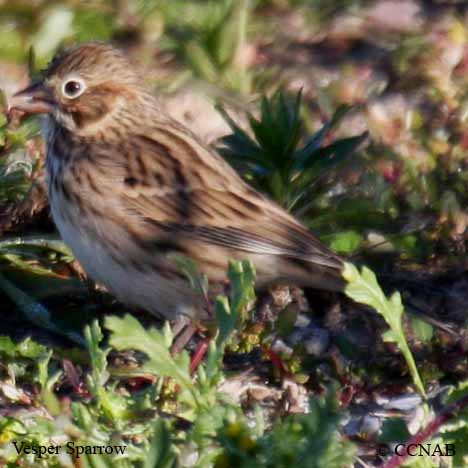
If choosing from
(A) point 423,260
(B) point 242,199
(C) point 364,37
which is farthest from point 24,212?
(C) point 364,37

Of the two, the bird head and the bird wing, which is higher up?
the bird head

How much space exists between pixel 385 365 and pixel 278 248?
59cm

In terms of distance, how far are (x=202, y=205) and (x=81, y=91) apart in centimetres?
74

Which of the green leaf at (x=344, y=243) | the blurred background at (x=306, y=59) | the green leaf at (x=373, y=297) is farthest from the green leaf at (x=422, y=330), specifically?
the blurred background at (x=306, y=59)

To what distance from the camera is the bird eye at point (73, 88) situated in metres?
5.64

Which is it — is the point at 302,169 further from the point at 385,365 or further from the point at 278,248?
the point at 385,365

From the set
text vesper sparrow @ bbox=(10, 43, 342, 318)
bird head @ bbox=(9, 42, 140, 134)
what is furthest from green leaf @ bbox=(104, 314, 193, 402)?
bird head @ bbox=(9, 42, 140, 134)

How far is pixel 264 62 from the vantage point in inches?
291

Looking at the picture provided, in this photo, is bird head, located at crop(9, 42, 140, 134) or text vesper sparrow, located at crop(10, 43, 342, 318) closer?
text vesper sparrow, located at crop(10, 43, 342, 318)

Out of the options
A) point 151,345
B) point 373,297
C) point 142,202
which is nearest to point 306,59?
point 142,202

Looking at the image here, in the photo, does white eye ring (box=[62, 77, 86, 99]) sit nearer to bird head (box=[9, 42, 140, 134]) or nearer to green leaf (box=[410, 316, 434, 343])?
bird head (box=[9, 42, 140, 134])

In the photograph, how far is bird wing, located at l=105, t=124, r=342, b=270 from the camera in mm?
5230

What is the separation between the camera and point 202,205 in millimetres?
5414

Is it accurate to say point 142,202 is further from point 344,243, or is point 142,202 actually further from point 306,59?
point 306,59
